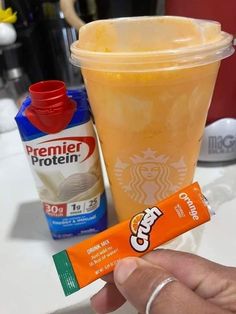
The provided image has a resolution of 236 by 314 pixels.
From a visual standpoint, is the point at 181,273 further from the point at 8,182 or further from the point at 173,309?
the point at 8,182

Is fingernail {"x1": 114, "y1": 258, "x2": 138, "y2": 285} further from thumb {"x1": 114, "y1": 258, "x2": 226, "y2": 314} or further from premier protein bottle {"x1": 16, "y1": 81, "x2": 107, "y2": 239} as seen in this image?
premier protein bottle {"x1": 16, "y1": 81, "x2": 107, "y2": 239}

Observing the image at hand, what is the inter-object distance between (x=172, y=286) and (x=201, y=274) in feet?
0.21

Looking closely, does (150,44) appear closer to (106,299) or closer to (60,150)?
(60,150)

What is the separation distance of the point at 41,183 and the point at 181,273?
174 mm

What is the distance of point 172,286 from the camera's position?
0.82ft

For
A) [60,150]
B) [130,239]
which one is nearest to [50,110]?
[60,150]

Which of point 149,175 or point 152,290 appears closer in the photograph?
point 152,290

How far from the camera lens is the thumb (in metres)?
0.24

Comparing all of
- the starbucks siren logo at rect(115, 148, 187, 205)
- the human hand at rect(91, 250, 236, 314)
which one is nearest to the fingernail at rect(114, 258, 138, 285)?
the human hand at rect(91, 250, 236, 314)

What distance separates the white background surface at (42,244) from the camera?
1.20 ft

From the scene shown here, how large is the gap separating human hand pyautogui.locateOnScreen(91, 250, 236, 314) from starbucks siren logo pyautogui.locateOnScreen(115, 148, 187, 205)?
3.7 inches

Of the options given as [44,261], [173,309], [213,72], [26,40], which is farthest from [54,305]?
[26,40]

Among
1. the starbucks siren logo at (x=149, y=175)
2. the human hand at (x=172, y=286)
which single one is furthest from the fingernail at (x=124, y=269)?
the starbucks siren logo at (x=149, y=175)

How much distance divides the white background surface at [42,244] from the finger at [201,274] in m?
0.07
